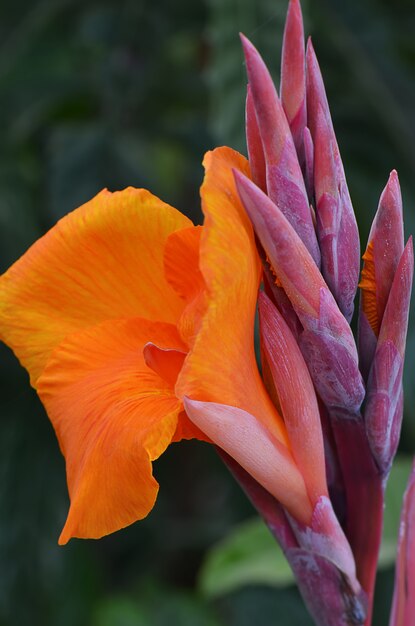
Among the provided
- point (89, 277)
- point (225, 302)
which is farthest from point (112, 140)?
point (225, 302)

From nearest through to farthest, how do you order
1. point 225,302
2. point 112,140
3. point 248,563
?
1. point 225,302
2. point 248,563
3. point 112,140

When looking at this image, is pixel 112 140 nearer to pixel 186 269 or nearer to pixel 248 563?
pixel 248 563

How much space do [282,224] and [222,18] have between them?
820mm

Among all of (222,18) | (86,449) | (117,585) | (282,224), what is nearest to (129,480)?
(86,449)

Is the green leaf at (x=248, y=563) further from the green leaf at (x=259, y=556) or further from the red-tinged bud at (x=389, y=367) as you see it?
the red-tinged bud at (x=389, y=367)

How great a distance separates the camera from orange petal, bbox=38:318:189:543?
1.39ft

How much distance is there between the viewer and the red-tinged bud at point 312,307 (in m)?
0.41

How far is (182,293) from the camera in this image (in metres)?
0.46

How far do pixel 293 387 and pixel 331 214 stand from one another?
9 cm

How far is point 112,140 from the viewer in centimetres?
Result: 137

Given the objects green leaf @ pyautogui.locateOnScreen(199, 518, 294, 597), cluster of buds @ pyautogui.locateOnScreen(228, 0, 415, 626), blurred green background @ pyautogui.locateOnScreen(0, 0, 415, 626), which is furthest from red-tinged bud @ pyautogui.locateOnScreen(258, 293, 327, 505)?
blurred green background @ pyautogui.locateOnScreen(0, 0, 415, 626)

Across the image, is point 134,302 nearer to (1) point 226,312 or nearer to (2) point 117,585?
(1) point 226,312

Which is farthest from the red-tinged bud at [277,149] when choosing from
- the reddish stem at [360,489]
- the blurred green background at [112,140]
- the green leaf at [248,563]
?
the blurred green background at [112,140]

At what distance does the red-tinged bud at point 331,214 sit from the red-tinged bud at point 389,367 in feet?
0.07
